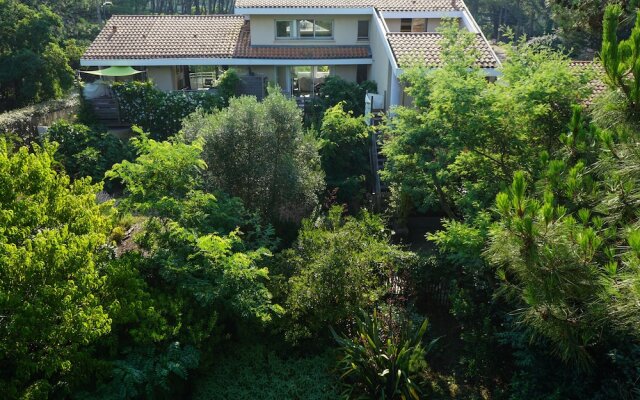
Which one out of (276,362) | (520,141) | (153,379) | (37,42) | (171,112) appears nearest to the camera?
(153,379)

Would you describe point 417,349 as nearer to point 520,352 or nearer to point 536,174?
point 520,352

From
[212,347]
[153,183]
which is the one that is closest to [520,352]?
[212,347]

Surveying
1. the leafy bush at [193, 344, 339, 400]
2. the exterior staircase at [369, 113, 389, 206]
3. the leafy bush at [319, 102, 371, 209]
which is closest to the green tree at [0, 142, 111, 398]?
the leafy bush at [193, 344, 339, 400]

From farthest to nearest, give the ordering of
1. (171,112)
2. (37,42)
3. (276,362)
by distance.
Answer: (37,42)
(171,112)
(276,362)

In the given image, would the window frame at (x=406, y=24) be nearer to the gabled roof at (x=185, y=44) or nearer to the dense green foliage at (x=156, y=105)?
the gabled roof at (x=185, y=44)

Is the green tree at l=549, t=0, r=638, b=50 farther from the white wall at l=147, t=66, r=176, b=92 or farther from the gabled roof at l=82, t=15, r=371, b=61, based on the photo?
the white wall at l=147, t=66, r=176, b=92

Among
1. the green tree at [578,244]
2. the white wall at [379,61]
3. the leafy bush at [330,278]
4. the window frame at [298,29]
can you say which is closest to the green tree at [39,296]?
the leafy bush at [330,278]

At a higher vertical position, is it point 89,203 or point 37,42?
point 37,42

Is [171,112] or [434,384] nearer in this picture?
[434,384]
